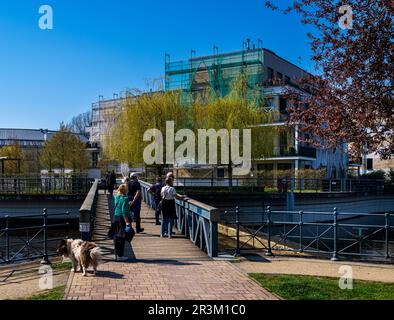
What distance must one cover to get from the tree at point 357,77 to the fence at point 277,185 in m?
23.4

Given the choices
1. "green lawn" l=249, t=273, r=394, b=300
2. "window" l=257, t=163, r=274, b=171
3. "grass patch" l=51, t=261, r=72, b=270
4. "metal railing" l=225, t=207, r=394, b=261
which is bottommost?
"metal railing" l=225, t=207, r=394, b=261

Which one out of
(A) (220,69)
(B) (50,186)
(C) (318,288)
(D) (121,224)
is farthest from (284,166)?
(C) (318,288)

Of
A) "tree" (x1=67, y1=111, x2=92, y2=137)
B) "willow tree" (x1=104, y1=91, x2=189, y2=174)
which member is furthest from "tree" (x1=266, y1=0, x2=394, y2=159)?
"tree" (x1=67, y1=111, x2=92, y2=137)

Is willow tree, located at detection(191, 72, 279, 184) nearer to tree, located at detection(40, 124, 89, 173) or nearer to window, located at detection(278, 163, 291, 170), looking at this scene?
window, located at detection(278, 163, 291, 170)

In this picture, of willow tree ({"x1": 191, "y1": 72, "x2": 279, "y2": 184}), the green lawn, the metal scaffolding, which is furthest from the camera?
the metal scaffolding

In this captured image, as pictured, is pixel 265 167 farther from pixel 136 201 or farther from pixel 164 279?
pixel 164 279

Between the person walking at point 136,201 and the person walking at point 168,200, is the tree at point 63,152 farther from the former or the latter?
the person walking at point 168,200

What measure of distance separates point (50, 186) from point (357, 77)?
29.3 meters

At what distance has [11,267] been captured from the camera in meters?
10.4

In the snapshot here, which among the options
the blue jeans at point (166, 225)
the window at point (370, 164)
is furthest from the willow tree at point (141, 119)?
the window at point (370, 164)

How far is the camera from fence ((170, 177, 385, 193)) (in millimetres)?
36344

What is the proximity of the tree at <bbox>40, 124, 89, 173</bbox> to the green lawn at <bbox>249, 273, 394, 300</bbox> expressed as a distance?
42489mm

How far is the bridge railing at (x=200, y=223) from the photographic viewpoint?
11.5 metres
